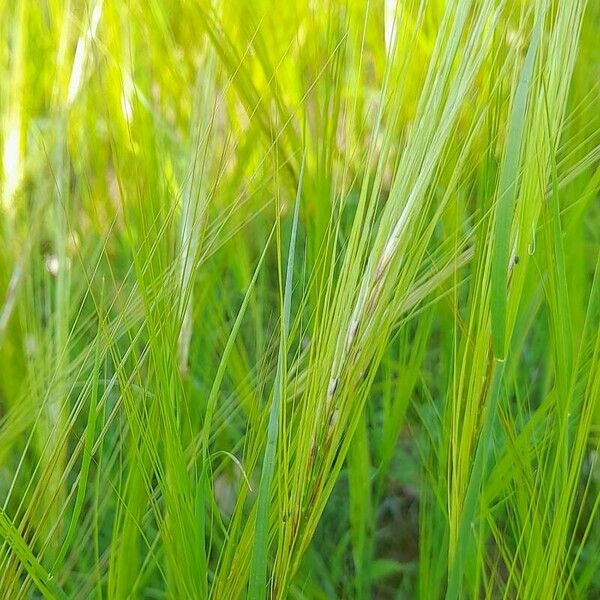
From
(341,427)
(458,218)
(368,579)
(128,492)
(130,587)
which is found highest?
(458,218)

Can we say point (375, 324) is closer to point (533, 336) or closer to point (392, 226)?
point (392, 226)

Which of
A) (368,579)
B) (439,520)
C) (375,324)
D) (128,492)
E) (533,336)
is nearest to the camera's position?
(375,324)

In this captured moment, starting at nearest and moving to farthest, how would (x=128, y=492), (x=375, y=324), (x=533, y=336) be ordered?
(x=375, y=324) → (x=128, y=492) → (x=533, y=336)

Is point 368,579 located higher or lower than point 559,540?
lower

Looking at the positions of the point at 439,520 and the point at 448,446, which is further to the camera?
the point at 439,520

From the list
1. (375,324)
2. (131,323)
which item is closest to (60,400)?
(131,323)

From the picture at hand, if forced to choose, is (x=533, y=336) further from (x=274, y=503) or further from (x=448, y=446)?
(x=274, y=503)

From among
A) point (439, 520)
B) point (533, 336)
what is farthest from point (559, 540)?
point (533, 336)
